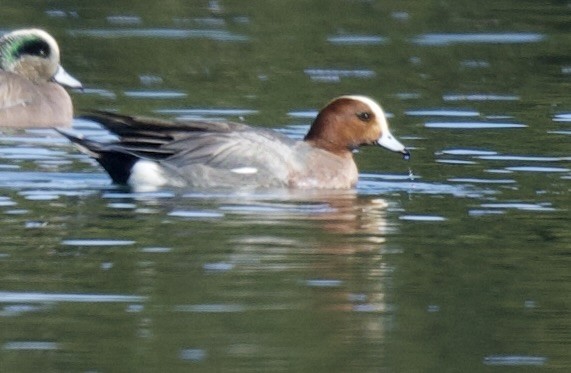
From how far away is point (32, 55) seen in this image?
17.7 metres

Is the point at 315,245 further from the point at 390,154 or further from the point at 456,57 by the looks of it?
the point at 456,57

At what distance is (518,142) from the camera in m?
14.4

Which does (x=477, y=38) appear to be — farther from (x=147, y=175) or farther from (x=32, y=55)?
(x=147, y=175)

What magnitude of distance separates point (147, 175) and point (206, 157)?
40 cm

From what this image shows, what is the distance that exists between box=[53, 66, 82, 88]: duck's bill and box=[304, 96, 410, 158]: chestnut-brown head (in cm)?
471

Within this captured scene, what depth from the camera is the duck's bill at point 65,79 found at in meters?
17.3

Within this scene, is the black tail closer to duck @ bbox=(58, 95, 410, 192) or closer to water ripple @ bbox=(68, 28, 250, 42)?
duck @ bbox=(58, 95, 410, 192)

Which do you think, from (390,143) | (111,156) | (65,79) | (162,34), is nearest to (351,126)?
(390,143)

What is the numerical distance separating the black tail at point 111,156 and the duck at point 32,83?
12.5 feet

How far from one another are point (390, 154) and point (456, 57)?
515 cm

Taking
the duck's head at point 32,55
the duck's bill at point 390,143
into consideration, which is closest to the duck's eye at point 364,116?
the duck's bill at point 390,143

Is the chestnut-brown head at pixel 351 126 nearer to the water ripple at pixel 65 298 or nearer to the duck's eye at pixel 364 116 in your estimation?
the duck's eye at pixel 364 116

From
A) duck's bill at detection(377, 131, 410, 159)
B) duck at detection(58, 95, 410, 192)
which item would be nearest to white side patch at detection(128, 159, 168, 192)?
duck at detection(58, 95, 410, 192)

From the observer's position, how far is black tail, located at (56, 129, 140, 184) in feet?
41.4
